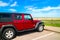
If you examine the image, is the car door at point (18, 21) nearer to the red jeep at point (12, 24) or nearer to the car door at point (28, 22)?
the red jeep at point (12, 24)

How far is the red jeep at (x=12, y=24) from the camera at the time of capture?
9461 millimetres

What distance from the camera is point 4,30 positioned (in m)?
9.48

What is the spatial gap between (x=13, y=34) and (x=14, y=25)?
67 centimetres

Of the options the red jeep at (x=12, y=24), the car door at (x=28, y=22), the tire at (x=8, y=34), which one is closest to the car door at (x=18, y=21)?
the red jeep at (x=12, y=24)

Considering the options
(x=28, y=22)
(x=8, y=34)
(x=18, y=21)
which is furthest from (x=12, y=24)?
(x=28, y=22)

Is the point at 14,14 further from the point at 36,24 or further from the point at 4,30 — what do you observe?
the point at 36,24

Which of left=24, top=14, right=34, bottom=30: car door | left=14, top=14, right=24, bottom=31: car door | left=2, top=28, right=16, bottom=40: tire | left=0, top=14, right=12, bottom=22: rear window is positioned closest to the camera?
left=2, top=28, right=16, bottom=40: tire

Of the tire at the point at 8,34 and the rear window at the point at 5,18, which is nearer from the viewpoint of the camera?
the tire at the point at 8,34

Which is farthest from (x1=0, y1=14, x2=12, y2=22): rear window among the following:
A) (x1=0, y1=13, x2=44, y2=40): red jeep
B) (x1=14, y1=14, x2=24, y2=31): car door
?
(x1=14, y1=14, x2=24, y2=31): car door

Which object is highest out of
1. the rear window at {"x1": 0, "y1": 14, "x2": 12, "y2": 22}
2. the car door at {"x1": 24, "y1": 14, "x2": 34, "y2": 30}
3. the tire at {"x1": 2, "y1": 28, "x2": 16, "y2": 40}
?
the rear window at {"x1": 0, "y1": 14, "x2": 12, "y2": 22}

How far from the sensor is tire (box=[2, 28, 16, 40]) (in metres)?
9.44

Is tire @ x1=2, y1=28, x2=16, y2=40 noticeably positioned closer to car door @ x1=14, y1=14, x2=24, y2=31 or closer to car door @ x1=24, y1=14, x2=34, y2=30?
car door @ x1=14, y1=14, x2=24, y2=31

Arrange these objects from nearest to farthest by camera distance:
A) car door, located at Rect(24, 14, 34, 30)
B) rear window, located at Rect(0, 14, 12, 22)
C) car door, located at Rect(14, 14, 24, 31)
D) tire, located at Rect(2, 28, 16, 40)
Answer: tire, located at Rect(2, 28, 16, 40) < rear window, located at Rect(0, 14, 12, 22) < car door, located at Rect(14, 14, 24, 31) < car door, located at Rect(24, 14, 34, 30)

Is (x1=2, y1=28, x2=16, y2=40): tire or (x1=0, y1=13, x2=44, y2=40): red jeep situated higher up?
(x1=0, y1=13, x2=44, y2=40): red jeep
